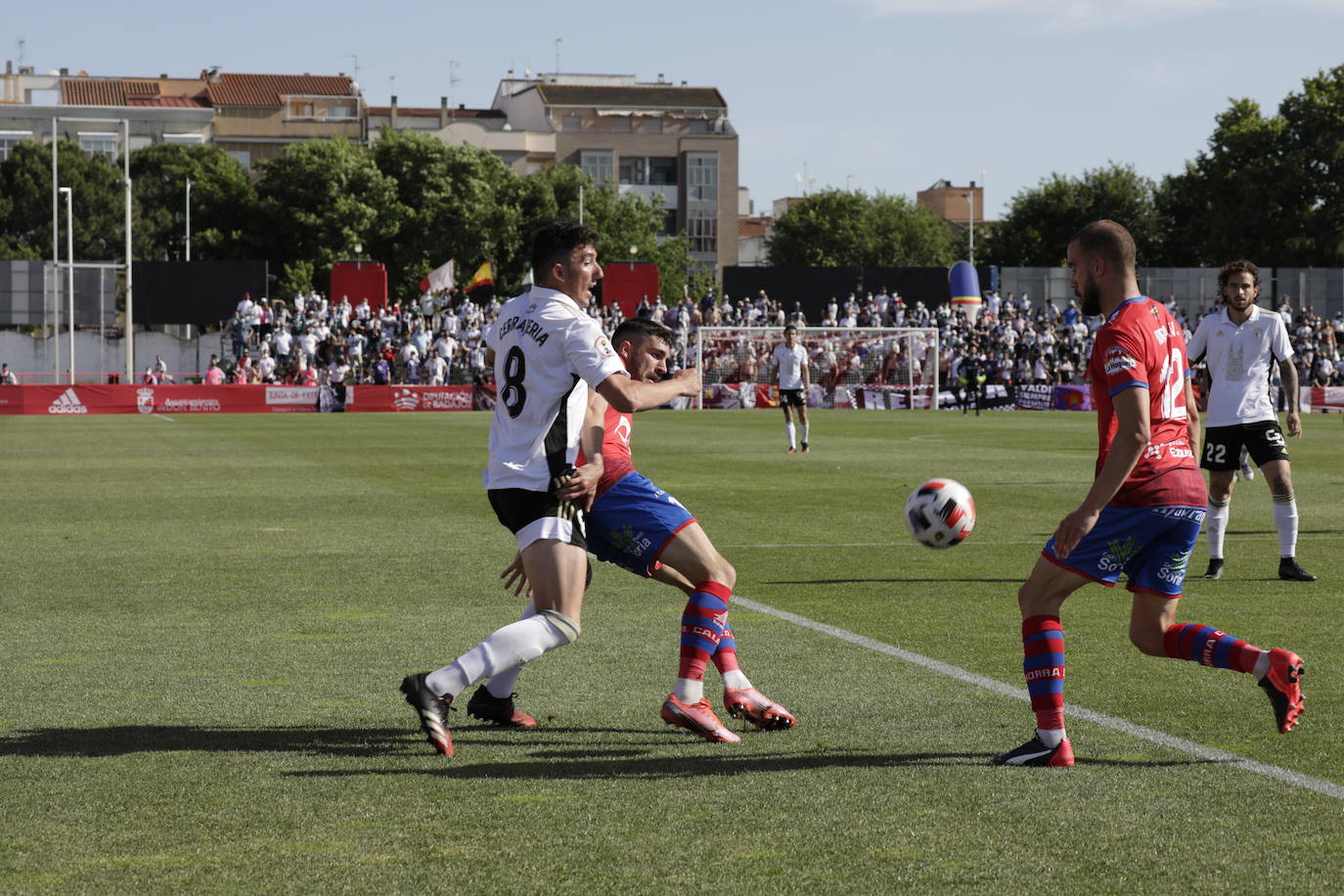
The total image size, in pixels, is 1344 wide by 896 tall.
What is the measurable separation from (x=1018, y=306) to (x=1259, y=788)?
192ft

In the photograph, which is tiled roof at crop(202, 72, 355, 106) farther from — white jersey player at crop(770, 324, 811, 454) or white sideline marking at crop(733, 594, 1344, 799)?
white sideline marking at crop(733, 594, 1344, 799)

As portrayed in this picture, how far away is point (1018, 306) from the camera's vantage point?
62031mm

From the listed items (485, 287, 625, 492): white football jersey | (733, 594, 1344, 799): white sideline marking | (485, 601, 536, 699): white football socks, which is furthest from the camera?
(485, 601, 536, 699): white football socks

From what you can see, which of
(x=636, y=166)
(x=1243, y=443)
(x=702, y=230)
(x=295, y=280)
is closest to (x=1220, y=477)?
(x=1243, y=443)

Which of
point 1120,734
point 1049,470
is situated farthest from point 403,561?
point 1049,470

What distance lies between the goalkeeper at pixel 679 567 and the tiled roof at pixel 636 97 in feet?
394

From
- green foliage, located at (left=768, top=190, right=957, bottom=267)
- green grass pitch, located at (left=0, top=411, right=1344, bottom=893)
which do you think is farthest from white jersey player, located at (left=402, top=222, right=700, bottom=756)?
green foliage, located at (left=768, top=190, right=957, bottom=267)

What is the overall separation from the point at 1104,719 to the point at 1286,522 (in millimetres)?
5460

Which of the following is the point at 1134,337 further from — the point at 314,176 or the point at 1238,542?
the point at 314,176

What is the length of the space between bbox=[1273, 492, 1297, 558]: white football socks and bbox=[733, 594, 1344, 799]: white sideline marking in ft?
13.3

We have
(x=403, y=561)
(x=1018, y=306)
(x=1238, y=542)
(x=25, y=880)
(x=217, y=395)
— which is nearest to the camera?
(x=25, y=880)

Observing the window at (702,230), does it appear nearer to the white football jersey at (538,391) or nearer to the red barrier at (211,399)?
the red barrier at (211,399)

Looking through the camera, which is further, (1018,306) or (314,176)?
(314,176)

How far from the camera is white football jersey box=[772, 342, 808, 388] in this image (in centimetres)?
2802
